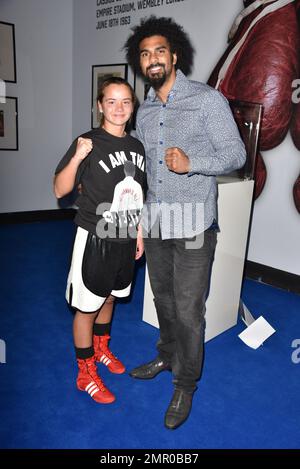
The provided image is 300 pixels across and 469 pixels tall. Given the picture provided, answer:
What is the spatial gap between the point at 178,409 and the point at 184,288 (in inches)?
25.0

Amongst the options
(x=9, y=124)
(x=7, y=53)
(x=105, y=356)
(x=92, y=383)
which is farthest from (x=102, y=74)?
(x=92, y=383)

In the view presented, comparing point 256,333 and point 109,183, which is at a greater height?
point 109,183

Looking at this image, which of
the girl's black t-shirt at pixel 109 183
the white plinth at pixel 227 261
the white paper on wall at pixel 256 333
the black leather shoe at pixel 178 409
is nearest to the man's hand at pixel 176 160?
the girl's black t-shirt at pixel 109 183

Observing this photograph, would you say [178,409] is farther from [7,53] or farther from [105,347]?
[7,53]

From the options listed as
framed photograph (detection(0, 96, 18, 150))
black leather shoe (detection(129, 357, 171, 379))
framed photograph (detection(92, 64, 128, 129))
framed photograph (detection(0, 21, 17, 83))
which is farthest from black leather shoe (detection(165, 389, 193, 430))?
framed photograph (detection(0, 21, 17, 83))

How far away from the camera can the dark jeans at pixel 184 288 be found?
1.88 m

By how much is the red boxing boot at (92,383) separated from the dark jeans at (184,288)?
39 cm

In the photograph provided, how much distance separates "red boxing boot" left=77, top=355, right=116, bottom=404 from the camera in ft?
6.93

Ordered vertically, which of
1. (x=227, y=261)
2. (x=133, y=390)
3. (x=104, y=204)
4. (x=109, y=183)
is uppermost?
(x=109, y=183)

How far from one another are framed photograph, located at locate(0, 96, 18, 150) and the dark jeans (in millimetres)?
4270

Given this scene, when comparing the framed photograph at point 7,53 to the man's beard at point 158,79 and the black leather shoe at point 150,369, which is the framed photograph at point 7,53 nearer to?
the man's beard at point 158,79

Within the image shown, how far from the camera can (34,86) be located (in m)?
5.71

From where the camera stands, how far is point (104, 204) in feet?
6.26

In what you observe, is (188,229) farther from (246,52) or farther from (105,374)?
(246,52)
